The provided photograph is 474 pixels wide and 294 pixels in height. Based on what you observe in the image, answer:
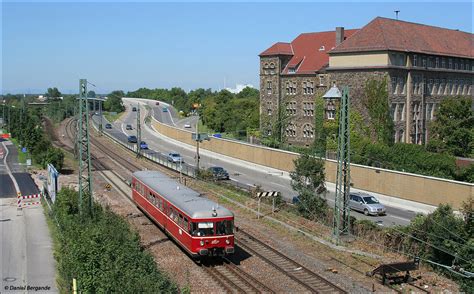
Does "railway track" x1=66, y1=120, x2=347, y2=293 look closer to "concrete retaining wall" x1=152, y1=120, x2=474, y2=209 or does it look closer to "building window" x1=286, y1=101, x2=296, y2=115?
"concrete retaining wall" x1=152, y1=120, x2=474, y2=209

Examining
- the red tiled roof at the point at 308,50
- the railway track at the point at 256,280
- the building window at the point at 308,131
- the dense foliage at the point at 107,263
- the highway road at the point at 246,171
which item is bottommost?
the highway road at the point at 246,171

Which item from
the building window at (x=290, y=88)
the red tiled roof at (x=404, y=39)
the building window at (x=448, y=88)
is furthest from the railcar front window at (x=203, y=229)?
the building window at (x=448, y=88)

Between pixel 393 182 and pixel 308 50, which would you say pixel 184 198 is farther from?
pixel 308 50

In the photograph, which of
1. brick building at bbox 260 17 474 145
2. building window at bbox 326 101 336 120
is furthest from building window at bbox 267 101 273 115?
building window at bbox 326 101 336 120

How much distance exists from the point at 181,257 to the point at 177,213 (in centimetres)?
201

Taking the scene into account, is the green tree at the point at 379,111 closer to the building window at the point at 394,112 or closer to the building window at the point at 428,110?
the building window at the point at 394,112

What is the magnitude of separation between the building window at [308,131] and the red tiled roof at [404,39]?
42.8ft

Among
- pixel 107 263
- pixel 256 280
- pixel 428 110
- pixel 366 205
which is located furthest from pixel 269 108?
pixel 107 263

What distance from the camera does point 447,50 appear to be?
69688mm

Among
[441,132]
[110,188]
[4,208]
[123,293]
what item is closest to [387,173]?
[441,132]

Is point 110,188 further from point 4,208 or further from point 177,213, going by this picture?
point 177,213

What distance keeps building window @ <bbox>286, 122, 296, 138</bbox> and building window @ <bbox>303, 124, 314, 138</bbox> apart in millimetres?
2058

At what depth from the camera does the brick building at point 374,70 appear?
60750 millimetres

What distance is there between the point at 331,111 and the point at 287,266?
44.5 metres
